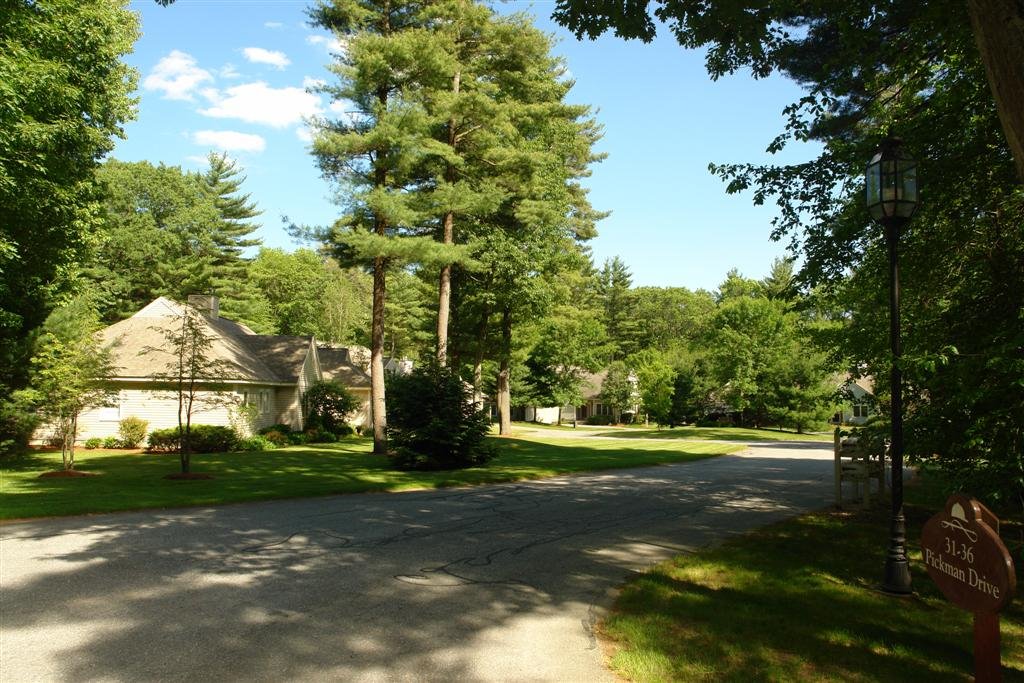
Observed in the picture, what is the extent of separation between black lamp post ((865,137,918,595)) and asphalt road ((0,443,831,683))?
2.73 m

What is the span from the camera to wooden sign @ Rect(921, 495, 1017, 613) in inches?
163

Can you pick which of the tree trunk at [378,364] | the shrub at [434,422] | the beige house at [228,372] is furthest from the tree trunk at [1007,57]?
the beige house at [228,372]

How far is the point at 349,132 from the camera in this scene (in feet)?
75.0

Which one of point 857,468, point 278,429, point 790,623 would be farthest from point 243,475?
point 790,623

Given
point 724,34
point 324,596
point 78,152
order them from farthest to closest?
point 78,152 < point 724,34 < point 324,596

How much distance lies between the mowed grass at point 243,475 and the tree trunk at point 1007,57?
12993 mm

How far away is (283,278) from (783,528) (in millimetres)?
64319

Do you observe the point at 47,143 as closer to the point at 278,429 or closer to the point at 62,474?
the point at 62,474

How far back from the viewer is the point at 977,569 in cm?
433

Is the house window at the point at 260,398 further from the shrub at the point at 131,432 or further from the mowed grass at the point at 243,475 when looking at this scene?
the mowed grass at the point at 243,475

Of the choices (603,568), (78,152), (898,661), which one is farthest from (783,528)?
(78,152)

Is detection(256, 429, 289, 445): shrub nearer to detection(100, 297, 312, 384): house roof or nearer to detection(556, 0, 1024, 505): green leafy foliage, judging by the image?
detection(100, 297, 312, 384): house roof

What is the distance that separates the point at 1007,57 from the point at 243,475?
1793 cm

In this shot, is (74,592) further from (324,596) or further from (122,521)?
(122,521)
